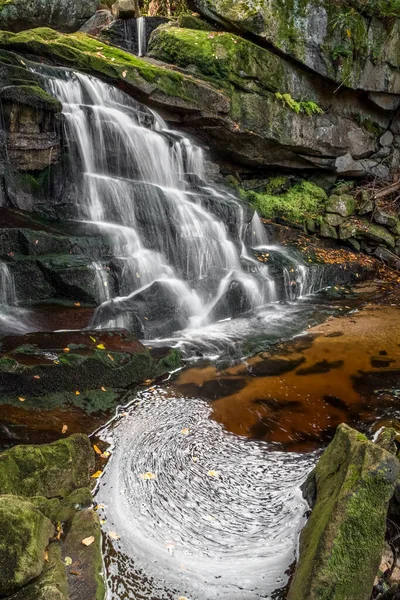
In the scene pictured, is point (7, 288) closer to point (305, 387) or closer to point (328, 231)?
point (305, 387)

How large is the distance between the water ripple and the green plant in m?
10.5

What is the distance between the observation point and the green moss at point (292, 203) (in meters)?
13.5

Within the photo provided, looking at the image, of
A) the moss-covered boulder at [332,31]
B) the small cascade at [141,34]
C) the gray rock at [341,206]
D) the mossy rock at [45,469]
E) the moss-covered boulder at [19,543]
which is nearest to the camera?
the moss-covered boulder at [19,543]

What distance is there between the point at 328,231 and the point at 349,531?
11313 mm

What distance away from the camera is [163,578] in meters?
3.16

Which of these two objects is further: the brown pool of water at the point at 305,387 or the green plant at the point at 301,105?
the green plant at the point at 301,105

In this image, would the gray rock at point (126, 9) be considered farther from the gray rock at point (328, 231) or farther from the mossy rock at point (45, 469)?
the mossy rock at point (45, 469)

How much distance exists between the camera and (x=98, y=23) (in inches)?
638

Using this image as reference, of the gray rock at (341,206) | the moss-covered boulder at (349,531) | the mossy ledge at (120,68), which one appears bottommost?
the moss-covered boulder at (349,531)

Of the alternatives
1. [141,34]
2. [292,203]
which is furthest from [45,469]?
[141,34]

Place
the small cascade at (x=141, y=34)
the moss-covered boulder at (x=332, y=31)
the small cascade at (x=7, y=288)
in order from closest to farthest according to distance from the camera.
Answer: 1. the small cascade at (x=7, y=288)
2. the moss-covered boulder at (x=332, y=31)
3. the small cascade at (x=141, y=34)

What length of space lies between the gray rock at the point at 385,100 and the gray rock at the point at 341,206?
3529 mm

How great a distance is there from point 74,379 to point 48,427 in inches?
33.3

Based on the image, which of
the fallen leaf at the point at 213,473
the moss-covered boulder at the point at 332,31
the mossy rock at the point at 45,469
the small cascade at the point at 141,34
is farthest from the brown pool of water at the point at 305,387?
the small cascade at the point at 141,34
